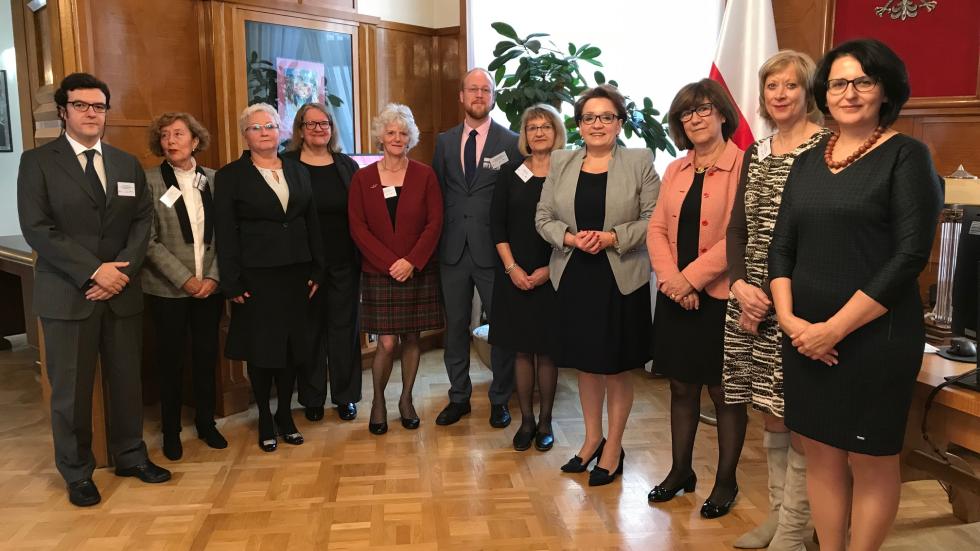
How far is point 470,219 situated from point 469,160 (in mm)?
308

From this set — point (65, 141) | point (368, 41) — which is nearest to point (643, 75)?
point (368, 41)

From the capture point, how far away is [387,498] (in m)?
3.10

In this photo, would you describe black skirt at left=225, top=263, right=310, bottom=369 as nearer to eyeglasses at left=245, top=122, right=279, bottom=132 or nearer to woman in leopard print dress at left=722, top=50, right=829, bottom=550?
eyeglasses at left=245, top=122, right=279, bottom=132

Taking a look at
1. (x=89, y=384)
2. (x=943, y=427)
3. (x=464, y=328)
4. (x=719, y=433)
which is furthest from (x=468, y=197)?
(x=943, y=427)

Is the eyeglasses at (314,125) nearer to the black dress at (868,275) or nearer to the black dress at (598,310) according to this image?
the black dress at (598,310)

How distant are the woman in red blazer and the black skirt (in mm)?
365

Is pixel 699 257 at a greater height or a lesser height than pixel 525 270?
greater

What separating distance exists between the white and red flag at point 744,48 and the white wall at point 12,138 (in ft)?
21.2

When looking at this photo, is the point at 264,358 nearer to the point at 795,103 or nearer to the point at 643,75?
the point at 795,103

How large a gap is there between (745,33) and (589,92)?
1503mm

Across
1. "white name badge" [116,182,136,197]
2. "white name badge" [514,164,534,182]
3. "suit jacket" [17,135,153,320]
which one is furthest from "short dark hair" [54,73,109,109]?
"white name badge" [514,164,534,182]

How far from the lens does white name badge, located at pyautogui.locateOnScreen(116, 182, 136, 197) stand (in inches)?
121

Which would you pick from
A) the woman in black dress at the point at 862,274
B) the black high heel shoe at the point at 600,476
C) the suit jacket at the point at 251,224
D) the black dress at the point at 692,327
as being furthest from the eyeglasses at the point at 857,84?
the suit jacket at the point at 251,224

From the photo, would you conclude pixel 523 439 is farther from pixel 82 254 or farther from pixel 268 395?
pixel 82 254
